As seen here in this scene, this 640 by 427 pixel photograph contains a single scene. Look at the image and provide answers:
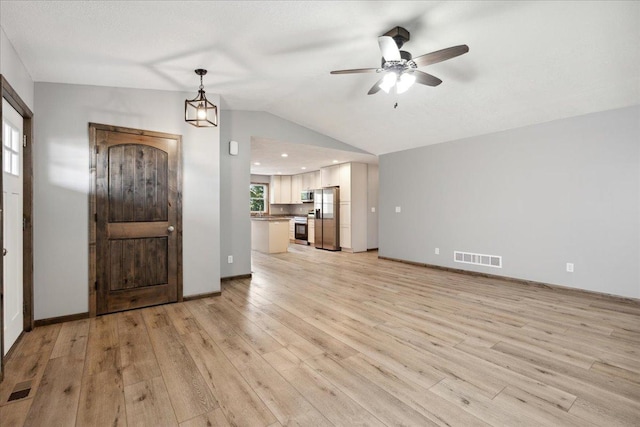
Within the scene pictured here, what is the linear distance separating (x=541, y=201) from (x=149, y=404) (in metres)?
5.24

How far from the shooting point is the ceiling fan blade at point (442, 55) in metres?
2.35

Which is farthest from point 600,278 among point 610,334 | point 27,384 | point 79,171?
point 79,171

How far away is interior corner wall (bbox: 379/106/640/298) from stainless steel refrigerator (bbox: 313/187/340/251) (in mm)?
2308

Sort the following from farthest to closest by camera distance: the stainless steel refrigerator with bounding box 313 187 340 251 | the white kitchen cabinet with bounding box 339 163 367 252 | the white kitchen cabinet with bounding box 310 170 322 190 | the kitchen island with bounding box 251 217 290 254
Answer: the white kitchen cabinet with bounding box 310 170 322 190, the stainless steel refrigerator with bounding box 313 187 340 251, the white kitchen cabinet with bounding box 339 163 367 252, the kitchen island with bounding box 251 217 290 254

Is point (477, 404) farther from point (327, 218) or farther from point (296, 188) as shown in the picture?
point (296, 188)

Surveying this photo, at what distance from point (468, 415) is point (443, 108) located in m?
3.99

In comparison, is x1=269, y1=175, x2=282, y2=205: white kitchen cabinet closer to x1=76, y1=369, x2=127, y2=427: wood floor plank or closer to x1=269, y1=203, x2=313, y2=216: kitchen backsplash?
x1=269, y1=203, x2=313, y2=216: kitchen backsplash

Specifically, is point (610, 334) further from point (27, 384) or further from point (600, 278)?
point (27, 384)

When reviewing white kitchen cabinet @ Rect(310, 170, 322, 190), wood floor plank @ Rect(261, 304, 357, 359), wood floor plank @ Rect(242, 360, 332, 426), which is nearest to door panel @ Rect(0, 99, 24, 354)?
wood floor plank @ Rect(242, 360, 332, 426)

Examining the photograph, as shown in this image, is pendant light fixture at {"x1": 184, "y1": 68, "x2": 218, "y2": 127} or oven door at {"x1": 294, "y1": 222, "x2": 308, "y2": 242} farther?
oven door at {"x1": 294, "y1": 222, "x2": 308, "y2": 242}

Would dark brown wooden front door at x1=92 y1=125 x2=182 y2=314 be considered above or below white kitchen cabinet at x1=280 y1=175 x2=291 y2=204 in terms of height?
below

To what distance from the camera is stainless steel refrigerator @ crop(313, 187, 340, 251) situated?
26.7 ft

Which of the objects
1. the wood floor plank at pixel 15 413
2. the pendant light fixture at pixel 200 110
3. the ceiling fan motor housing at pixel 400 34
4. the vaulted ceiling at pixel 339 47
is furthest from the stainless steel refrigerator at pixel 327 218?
the wood floor plank at pixel 15 413

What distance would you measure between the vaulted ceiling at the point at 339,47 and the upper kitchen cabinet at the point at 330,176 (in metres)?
3.85
